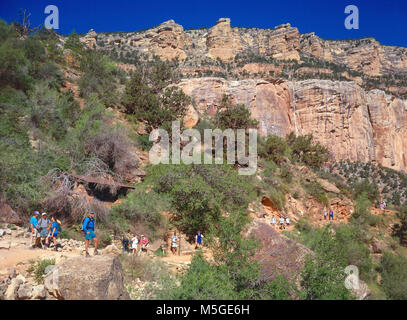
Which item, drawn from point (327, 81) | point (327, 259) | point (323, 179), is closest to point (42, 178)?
point (327, 259)

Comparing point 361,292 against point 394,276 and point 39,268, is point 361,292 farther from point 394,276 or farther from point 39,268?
point 39,268

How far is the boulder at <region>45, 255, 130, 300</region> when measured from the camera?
425cm

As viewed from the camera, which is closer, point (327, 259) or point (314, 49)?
point (327, 259)

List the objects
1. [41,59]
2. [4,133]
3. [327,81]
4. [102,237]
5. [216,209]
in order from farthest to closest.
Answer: [327,81], [41,59], [216,209], [4,133], [102,237]

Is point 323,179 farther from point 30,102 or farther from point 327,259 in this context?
point 30,102

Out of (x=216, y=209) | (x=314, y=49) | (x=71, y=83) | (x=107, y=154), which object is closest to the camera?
(x=216, y=209)

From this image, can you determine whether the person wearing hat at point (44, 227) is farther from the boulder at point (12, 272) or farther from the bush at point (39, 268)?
the boulder at point (12, 272)

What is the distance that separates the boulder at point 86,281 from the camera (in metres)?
4.25

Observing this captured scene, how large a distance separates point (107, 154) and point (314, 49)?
57.4m

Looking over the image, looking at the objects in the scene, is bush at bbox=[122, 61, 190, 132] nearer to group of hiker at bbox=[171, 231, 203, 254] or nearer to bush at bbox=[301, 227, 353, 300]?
group of hiker at bbox=[171, 231, 203, 254]

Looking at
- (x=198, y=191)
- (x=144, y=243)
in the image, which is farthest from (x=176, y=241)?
(x=198, y=191)

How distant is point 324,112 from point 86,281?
38.2 metres

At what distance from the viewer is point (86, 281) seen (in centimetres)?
429

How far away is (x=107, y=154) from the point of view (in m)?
12.1
